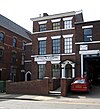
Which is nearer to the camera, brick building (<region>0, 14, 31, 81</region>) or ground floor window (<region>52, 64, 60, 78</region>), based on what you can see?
ground floor window (<region>52, 64, 60, 78</region>)

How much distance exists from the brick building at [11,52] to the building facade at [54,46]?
6395mm

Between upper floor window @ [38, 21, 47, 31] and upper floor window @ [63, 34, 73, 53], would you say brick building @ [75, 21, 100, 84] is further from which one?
upper floor window @ [38, 21, 47, 31]

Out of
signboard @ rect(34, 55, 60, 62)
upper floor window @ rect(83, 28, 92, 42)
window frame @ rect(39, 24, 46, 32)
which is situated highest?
window frame @ rect(39, 24, 46, 32)

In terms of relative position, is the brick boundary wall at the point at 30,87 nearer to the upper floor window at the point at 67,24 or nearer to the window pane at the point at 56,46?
the window pane at the point at 56,46

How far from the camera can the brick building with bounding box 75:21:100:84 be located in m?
26.2

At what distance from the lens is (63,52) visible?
1179 inches

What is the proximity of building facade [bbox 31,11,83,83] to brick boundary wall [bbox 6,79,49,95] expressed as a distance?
734cm

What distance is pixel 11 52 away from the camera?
3850 centimetres

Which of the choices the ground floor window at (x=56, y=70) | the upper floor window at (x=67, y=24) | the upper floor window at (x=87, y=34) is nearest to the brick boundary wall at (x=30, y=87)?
the ground floor window at (x=56, y=70)

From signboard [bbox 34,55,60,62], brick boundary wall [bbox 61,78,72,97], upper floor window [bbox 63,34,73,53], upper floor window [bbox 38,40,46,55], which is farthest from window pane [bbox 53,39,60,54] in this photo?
brick boundary wall [bbox 61,78,72,97]

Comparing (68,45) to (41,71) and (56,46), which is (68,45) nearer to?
(56,46)

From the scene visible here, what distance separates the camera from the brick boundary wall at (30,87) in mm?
21781

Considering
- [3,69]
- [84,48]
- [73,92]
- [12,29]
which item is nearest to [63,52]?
[84,48]

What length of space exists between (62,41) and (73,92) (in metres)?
9.87
